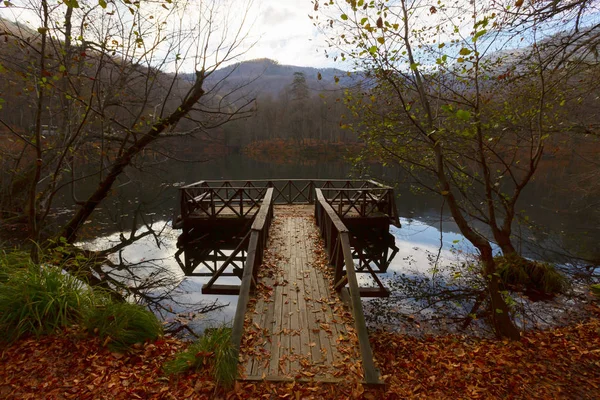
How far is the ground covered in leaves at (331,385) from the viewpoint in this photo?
2.87 m

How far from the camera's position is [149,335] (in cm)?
395

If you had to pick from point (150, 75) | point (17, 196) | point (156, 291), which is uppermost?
point (150, 75)

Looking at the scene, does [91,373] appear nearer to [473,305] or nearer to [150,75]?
[150,75]

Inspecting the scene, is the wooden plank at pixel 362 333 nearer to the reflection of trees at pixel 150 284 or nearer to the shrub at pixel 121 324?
the shrub at pixel 121 324

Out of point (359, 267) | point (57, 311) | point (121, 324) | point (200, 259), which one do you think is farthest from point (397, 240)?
point (57, 311)

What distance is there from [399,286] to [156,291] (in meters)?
6.47

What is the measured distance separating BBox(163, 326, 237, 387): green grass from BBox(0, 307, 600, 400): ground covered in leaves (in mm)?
89

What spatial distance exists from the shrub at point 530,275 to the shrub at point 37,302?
8703 mm

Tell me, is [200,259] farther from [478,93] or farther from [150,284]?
[478,93]

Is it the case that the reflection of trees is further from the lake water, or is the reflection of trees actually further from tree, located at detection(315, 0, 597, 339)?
tree, located at detection(315, 0, 597, 339)

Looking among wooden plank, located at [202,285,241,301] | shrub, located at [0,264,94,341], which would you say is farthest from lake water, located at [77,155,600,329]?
shrub, located at [0,264,94,341]

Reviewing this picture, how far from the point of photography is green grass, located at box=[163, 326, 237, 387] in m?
3.01

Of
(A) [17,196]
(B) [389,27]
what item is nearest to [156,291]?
(A) [17,196]

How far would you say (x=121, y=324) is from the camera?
3.73m
